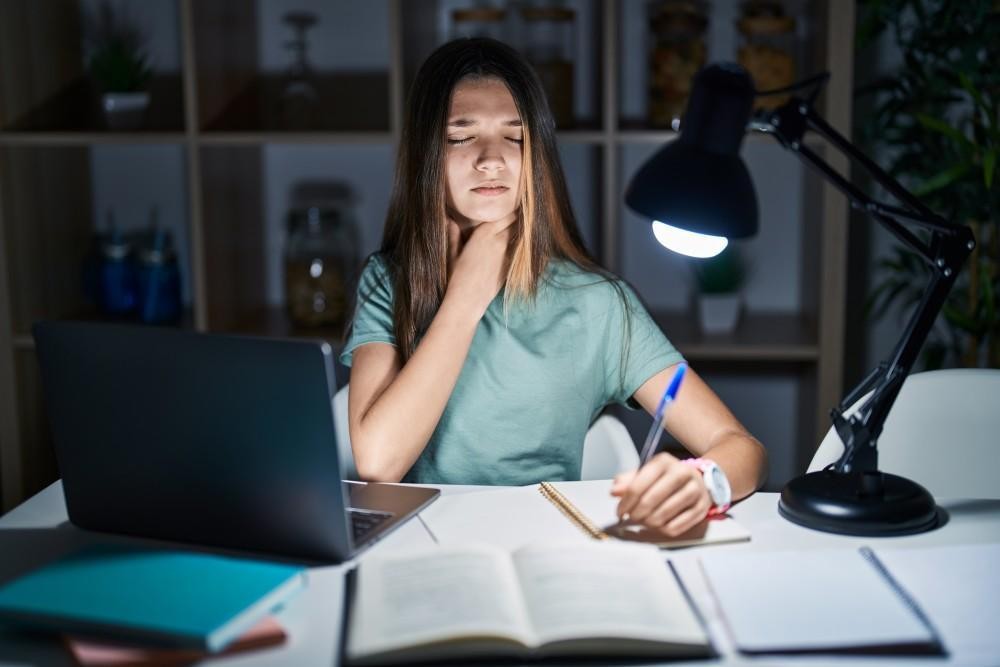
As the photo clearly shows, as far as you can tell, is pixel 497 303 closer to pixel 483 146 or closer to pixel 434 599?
pixel 483 146

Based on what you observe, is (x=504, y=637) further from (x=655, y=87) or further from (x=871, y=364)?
(x=871, y=364)

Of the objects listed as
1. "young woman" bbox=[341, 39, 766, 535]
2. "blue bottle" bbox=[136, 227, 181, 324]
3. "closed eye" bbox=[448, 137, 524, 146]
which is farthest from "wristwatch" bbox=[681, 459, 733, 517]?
"blue bottle" bbox=[136, 227, 181, 324]

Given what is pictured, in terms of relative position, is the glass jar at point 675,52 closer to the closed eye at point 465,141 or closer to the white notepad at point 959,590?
the closed eye at point 465,141

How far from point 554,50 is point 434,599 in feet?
6.13

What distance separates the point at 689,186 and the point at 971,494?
2.65ft

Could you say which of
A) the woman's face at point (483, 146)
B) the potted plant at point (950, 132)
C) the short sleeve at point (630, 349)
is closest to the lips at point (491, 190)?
the woman's face at point (483, 146)

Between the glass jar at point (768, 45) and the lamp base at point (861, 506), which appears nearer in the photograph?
the lamp base at point (861, 506)

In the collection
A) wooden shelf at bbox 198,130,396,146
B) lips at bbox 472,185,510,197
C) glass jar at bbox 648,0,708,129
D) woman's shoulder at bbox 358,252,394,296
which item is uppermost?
glass jar at bbox 648,0,708,129

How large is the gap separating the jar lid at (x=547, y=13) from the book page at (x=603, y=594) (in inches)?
68.4

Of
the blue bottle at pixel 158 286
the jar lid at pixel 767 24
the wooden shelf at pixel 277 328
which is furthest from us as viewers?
the blue bottle at pixel 158 286

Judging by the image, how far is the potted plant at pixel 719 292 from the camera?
8.71ft

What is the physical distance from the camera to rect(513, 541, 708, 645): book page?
93 centimetres

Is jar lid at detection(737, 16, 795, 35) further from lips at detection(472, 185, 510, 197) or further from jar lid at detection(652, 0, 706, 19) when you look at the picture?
lips at detection(472, 185, 510, 197)

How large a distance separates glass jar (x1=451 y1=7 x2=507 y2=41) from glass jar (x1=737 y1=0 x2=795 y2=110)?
0.53m
